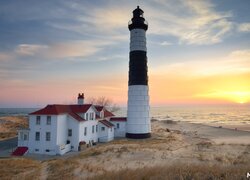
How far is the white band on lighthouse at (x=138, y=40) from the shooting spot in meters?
32.8

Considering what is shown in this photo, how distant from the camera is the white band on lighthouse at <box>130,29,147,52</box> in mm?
32750

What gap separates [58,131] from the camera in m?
25.8

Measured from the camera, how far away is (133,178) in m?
11.4

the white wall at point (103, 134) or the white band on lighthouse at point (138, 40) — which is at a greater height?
the white band on lighthouse at point (138, 40)

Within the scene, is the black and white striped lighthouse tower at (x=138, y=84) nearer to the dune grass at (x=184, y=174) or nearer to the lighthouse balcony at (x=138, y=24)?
the lighthouse balcony at (x=138, y=24)

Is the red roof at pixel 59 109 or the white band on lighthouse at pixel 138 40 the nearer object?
the red roof at pixel 59 109

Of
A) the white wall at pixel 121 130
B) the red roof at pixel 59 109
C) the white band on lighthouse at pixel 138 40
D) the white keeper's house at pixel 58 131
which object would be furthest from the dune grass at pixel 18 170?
the white band on lighthouse at pixel 138 40

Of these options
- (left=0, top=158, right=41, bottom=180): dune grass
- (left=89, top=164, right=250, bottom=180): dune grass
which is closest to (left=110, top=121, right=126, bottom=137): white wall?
(left=0, top=158, right=41, bottom=180): dune grass

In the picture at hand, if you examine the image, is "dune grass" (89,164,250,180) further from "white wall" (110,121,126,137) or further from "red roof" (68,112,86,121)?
"white wall" (110,121,126,137)

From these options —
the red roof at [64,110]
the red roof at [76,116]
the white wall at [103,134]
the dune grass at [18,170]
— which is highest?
the red roof at [64,110]

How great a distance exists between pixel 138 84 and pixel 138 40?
19.8 ft

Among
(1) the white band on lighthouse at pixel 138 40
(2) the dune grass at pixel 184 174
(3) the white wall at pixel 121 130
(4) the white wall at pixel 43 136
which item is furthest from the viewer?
(3) the white wall at pixel 121 130

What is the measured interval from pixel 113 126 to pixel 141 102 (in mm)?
6328

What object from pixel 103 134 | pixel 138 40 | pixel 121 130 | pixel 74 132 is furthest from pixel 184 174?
pixel 121 130
